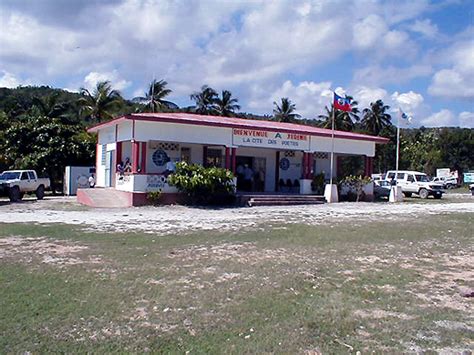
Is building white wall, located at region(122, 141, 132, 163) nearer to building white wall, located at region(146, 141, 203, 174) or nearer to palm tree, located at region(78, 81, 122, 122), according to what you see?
building white wall, located at region(146, 141, 203, 174)

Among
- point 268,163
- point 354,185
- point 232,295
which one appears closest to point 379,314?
point 232,295

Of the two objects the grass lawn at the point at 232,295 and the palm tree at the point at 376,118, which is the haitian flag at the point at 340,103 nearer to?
the grass lawn at the point at 232,295

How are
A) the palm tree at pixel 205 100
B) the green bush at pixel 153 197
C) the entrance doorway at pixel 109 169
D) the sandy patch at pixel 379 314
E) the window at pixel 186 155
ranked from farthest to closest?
the palm tree at pixel 205 100 < the entrance doorway at pixel 109 169 < the window at pixel 186 155 < the green bush at pixel 153 197 < the sandy patch at pixel 379 314

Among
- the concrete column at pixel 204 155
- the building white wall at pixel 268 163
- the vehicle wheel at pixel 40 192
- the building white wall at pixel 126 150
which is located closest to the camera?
the building white wall at pixel 126 150

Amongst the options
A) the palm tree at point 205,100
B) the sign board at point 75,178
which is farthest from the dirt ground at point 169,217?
the palm tree at point 205,100

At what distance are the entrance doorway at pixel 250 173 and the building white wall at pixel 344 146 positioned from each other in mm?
3322

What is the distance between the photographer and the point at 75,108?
44.4 meters

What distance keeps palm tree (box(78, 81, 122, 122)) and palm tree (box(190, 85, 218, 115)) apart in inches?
491

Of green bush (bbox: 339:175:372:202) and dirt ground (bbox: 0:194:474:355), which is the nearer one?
dirt ground (bbox: 0:194:474:355)

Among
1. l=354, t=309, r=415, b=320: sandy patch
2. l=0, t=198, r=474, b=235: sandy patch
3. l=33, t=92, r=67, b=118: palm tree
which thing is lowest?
l=354, t=309, r=415, b=320: sandy patch

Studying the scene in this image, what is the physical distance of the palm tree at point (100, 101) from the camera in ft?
139

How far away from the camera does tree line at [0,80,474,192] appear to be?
34344 mm

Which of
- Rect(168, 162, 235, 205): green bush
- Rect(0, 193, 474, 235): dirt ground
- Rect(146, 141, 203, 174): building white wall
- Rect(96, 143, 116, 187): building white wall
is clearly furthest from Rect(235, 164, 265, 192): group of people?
Rect(96, 143, 116, 187): building white wall

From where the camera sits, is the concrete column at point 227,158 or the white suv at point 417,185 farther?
the white suv at point 417,185
